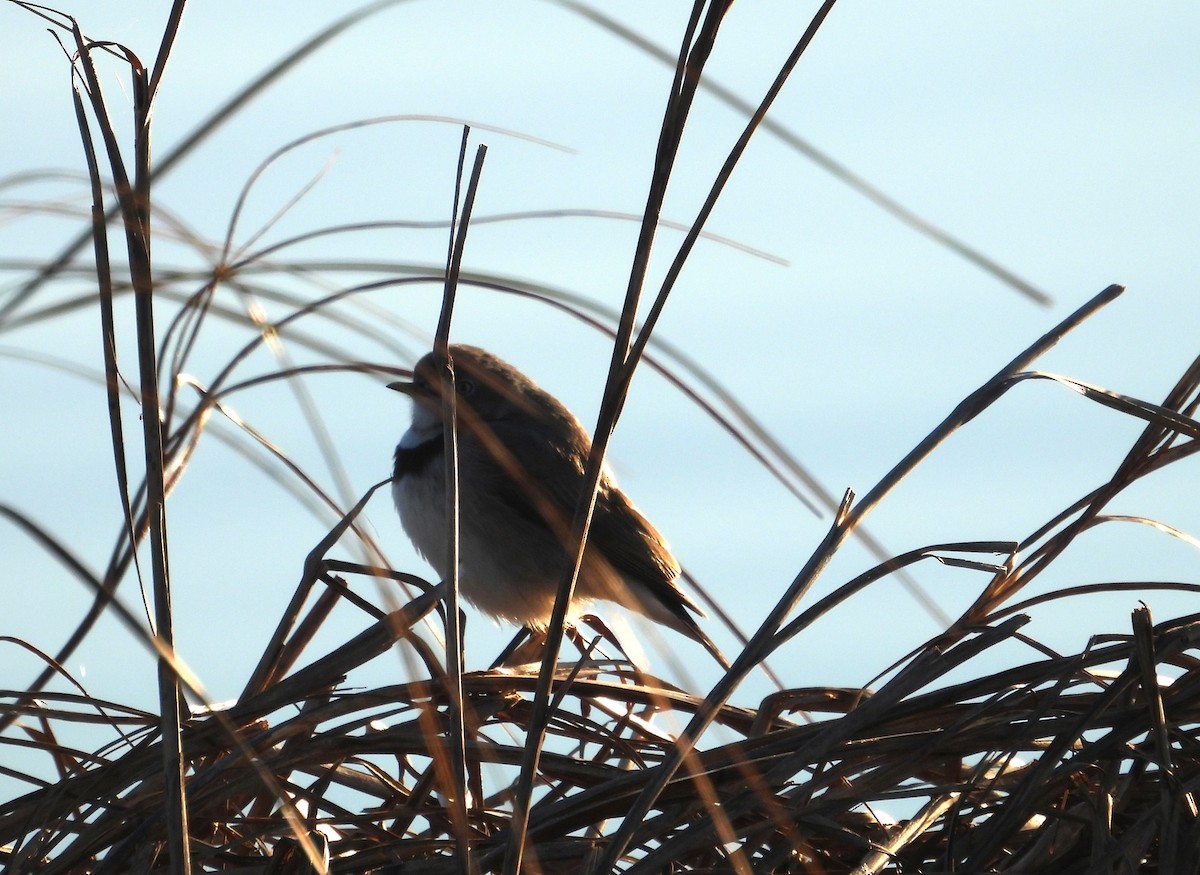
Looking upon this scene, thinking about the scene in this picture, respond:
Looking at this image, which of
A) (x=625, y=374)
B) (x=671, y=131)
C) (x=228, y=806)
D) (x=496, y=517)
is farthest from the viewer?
(x=496, y=517)

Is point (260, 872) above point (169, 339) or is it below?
below

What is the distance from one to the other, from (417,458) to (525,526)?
0.57m

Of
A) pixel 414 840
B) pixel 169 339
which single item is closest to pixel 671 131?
pixel 169 339

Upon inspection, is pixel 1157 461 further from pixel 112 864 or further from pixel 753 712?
pixel 112 864

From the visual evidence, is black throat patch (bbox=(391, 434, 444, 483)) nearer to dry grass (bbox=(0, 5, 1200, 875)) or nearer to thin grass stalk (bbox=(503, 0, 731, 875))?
dry grass (bbox=(0, 5, 1200, 875))

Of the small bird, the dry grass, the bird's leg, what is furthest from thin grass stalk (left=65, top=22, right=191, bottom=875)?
the small bird

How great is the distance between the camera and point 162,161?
1376 millimetres

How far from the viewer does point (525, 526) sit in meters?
5.73

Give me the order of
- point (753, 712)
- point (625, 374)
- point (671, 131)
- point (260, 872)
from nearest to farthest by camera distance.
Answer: point (671, 131) → point (625, 374) → point (260, 872) → point (753, 712)

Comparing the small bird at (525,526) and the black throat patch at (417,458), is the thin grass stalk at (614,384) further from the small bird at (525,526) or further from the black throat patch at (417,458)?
the black throat patch at (417,458)

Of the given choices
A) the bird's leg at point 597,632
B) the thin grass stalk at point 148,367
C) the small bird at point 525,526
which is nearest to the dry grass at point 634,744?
the thin grass stalk at point 148,367

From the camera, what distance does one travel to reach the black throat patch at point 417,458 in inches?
221

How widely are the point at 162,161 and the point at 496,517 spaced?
442cm

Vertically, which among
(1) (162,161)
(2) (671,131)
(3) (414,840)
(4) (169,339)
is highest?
(4) (169,339)
